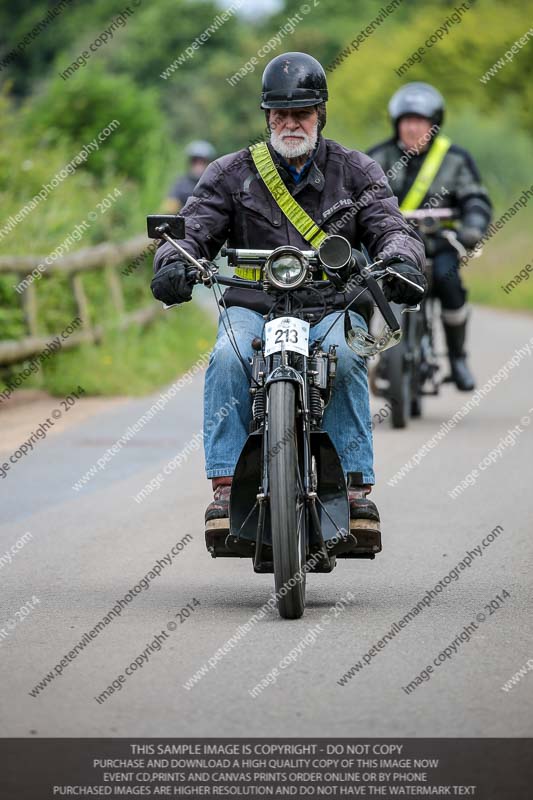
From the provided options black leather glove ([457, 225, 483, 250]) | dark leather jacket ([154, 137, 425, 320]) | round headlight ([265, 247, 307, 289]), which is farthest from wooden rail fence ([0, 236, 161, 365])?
round headlight ([265, 247, 307, 289])

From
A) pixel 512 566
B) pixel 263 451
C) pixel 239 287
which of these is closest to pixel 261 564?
pixel 263 451

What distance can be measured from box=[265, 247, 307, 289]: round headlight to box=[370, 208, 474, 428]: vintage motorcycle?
560 centimetres

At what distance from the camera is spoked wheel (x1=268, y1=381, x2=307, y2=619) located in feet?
19.1

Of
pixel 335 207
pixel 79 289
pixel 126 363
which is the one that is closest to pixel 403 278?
pixel 335 207

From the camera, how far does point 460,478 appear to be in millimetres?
10047

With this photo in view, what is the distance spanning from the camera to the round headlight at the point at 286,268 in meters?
6.07

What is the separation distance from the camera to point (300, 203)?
6617 millimetres

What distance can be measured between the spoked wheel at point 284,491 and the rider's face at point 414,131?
6.36m

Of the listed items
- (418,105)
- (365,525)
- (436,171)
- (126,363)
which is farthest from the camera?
(126,363)

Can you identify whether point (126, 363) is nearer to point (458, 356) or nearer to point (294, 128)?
point (458, 356)

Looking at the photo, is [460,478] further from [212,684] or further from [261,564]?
[212,684]

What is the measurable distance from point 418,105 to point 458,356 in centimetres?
205

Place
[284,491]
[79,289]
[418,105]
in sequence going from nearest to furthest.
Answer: [284,491] → [418,105] → [79,289]

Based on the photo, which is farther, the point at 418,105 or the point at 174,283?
the point at 418,105
